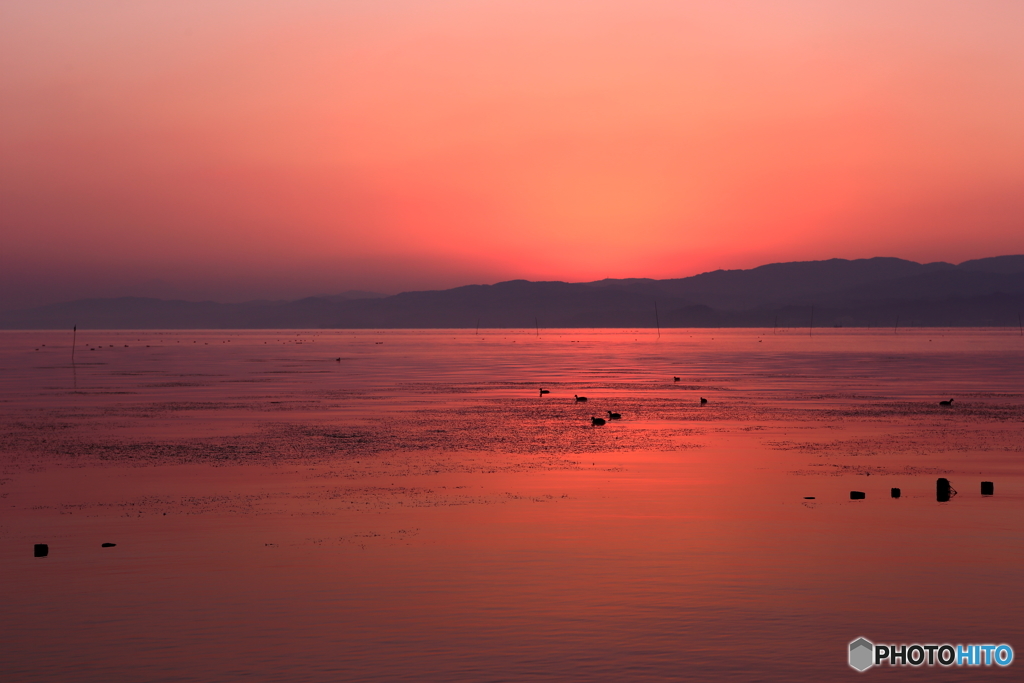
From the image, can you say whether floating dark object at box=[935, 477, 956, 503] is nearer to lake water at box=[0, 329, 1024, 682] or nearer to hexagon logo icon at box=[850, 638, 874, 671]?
lake water at box=[0, 329, 1024, 682]

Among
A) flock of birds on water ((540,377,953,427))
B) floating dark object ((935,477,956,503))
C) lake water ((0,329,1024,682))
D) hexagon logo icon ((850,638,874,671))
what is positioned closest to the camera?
hexagon logo icon ((850,638,874,671))

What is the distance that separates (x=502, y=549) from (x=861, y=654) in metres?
6.77

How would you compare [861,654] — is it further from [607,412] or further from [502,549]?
[607,412]

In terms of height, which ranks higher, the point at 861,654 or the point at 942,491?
the point at 942,491

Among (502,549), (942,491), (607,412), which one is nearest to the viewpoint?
(502,549)

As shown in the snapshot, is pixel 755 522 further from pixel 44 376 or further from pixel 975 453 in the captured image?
pixel 44 376

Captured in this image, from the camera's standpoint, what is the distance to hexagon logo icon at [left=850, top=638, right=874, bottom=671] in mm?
11695

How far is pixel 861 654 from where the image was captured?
12.0 meters

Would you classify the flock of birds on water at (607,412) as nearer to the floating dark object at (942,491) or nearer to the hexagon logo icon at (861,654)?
the floating dark object at (942,491)

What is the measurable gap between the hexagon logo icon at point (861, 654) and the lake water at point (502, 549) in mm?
143

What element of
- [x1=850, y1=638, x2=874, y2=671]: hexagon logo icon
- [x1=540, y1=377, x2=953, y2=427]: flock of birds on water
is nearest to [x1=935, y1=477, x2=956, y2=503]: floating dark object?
[x1=850, y1=638, x2=874, y2=671]: hexagon logo icon

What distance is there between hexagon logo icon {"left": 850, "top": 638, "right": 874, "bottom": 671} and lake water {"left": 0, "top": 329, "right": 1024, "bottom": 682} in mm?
143

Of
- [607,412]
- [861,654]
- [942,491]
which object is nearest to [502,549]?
[861,654]

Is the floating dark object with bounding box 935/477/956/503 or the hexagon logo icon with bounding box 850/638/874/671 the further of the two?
the floating dark object with bounding box 935/477/956/503
